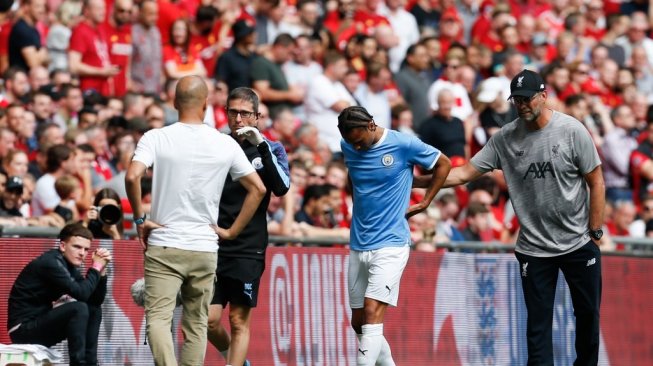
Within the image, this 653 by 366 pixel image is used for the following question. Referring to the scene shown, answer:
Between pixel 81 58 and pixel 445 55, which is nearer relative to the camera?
pixel 81 58

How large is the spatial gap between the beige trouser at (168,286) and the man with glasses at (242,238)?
44.1 inches

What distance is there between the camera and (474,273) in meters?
15.1

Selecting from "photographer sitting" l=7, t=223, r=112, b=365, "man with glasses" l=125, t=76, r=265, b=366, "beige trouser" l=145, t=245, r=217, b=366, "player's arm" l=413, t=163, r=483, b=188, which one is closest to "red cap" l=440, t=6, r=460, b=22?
"player's arm" l=413, t=163, r=483, b=188

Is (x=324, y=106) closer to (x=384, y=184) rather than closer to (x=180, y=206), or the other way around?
(x=384, y=184)

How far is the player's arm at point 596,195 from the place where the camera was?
11273mm

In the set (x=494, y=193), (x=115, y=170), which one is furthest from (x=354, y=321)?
(x=494, y=193)

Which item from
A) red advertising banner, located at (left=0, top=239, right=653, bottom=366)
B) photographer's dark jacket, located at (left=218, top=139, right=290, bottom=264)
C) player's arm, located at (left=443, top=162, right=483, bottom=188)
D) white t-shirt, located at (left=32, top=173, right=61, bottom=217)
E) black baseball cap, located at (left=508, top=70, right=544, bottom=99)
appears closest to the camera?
black baseball cap, located at (left=508, top=70, right=544, bottom=99)

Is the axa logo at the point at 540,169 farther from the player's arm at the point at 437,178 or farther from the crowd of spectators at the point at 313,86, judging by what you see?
the crowd of spectators at the point at 313,86

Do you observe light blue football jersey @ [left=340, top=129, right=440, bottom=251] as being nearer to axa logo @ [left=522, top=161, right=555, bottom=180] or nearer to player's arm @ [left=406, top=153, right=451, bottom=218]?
player's arm @ [left=406, top=153, right=451, bottom=218]

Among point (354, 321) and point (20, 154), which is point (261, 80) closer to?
point (20, 154)

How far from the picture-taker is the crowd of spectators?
15289mm

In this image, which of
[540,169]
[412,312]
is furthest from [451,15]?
[540,169]

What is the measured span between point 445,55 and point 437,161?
10336 millimetres

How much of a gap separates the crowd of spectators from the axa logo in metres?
3.34
